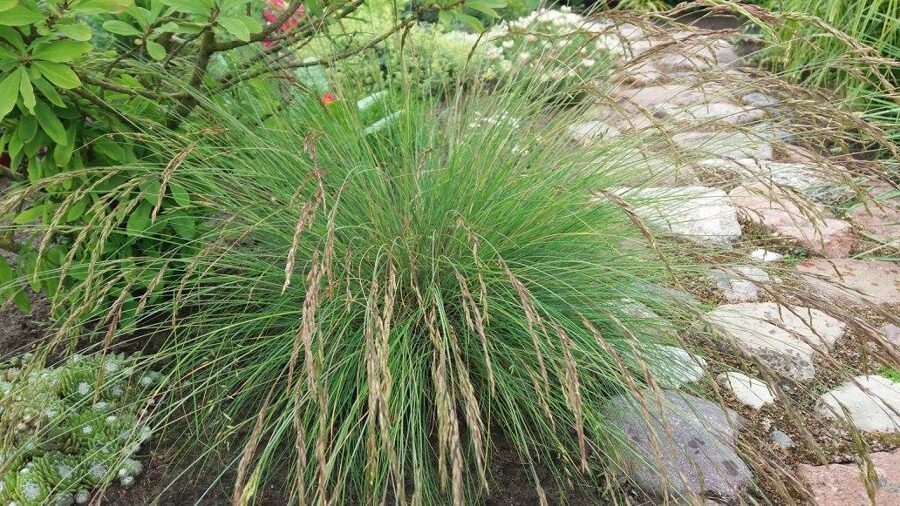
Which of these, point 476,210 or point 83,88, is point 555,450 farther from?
point 83,88

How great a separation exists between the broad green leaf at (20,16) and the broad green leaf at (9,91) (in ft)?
0.36

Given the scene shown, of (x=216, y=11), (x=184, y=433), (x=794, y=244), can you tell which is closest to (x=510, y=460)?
(x=184, y=433)

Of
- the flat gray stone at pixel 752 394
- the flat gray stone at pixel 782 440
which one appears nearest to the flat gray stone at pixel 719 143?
the flat gray stone at pixel 752 394

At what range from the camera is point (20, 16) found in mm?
1515

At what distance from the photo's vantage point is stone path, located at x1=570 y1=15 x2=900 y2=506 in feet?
5.16

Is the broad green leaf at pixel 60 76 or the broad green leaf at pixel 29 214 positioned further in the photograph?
the broad green leaf at pixel 29 214

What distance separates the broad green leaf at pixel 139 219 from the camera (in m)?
1.84

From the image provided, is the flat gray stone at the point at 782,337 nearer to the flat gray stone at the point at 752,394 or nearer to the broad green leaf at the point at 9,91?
the flat gray stone at the point at 752,394

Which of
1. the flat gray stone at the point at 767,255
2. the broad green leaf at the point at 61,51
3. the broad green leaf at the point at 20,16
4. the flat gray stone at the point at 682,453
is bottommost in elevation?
the flat gray stone at the point at 767,255

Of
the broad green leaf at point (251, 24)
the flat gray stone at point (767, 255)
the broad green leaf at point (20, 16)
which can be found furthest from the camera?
the flat gray stone at point (767, 255)

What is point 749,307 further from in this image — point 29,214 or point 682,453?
point 29,214

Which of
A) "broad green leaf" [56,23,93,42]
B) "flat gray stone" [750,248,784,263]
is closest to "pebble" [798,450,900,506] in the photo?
"flat gray stone" [750,248,784,263]

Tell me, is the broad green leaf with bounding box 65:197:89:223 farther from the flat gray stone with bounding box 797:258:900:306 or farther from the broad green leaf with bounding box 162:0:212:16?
the flat gray stone with bounding box 797:258:900:306

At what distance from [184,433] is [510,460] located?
2.69 ft
